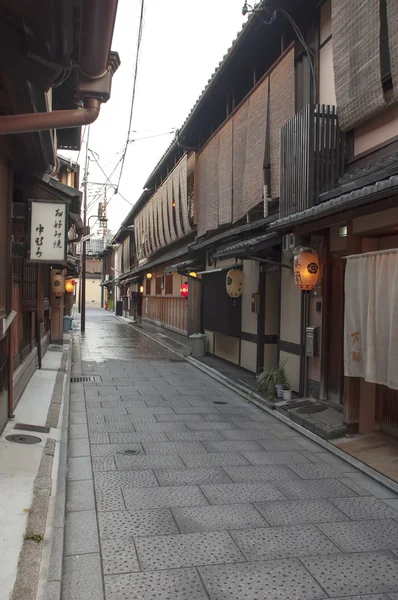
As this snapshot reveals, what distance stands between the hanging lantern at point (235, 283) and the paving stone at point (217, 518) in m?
9.73

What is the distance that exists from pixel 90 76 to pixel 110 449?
5.70 meters

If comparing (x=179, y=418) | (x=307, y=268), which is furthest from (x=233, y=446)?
(x=307, y=268)

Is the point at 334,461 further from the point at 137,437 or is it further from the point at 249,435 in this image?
the point at 137,437

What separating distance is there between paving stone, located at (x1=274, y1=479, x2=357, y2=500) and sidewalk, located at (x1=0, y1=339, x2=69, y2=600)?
3087mm

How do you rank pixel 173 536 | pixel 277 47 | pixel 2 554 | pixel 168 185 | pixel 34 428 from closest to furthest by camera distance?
pixel 2 554 → pixel 173 536 → pixel 34 428 → pixel 277 47 → pixel 168 185

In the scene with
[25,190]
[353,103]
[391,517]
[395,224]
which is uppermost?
[353,103]

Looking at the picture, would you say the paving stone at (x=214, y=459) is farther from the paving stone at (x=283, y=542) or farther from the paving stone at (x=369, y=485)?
the paving stone at (x=283, y=542)

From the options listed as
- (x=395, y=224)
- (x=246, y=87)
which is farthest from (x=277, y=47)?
(x=395, y=224)

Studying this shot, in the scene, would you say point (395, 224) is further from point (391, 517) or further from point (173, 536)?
point (173, 536)

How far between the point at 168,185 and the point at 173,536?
21.2 meters

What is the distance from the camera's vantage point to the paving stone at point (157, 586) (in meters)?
4.09

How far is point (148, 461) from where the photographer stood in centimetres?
749

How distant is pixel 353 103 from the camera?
8758 mm

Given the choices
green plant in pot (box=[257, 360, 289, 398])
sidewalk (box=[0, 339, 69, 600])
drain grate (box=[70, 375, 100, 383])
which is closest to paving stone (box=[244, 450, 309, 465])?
sidewalk (box=[0, 339, 69, 600])
